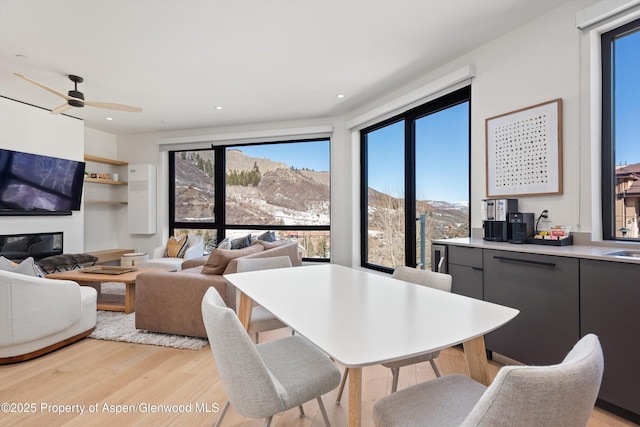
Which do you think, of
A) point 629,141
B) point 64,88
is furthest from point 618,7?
point 64,88

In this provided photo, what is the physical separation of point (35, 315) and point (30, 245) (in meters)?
2.72

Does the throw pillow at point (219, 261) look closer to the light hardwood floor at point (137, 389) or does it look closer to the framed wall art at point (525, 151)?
the light hardwood floor at point (137, 389)

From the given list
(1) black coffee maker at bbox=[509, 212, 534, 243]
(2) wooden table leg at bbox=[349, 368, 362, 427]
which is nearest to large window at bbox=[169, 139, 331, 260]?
(1) black coffee maker at bbox=[509, 212, 534, 243]

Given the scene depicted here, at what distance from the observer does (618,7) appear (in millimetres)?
2004

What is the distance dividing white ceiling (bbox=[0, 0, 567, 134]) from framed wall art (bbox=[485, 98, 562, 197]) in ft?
2.46

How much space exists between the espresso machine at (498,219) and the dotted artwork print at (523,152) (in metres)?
0.21

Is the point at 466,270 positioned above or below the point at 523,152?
below

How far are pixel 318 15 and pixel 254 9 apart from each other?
1.55 ft

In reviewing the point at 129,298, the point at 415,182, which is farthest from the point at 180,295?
the point at 415,182

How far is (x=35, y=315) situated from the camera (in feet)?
7.82

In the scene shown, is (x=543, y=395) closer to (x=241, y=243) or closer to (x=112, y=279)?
(x=241, y=243)

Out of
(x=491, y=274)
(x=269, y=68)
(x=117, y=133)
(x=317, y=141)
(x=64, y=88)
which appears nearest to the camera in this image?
(x=491, y=274)

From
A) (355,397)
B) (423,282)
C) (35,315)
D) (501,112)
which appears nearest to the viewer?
(355,397)

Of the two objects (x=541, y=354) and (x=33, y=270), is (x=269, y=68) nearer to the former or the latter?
(x=33, y=270)
